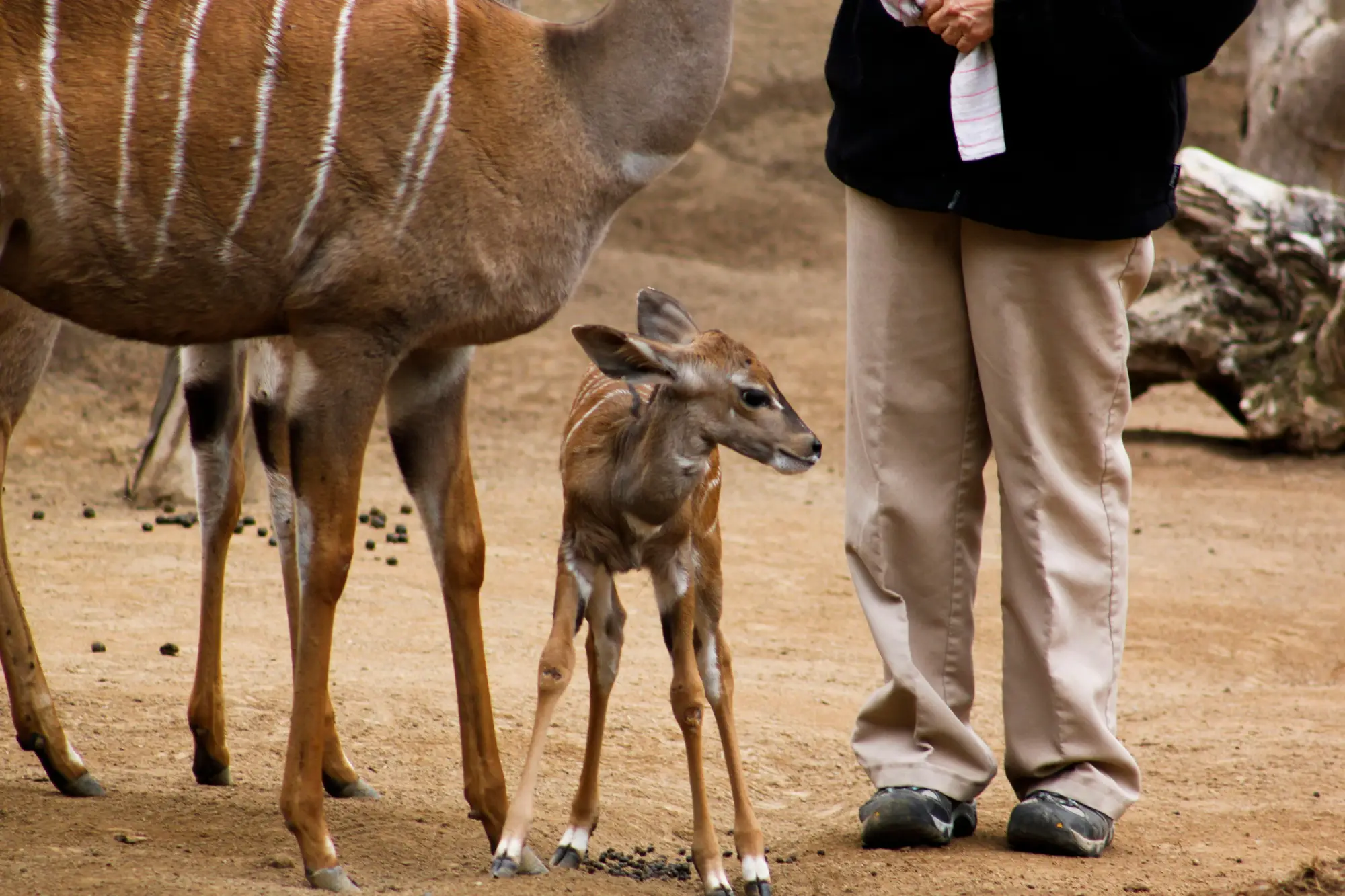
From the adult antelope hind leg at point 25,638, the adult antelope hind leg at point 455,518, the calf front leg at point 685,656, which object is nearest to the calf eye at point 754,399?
the calf front leg at point 685,656

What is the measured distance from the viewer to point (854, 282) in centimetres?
391

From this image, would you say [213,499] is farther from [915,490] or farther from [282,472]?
[915,490]

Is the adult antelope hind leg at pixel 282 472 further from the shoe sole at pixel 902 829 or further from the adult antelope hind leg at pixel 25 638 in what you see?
the shoe sole at pixel 902 829

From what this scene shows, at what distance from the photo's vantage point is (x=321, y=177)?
10.4 feet

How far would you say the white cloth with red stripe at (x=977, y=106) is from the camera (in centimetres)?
344

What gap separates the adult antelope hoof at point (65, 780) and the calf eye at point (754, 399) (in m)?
1.79

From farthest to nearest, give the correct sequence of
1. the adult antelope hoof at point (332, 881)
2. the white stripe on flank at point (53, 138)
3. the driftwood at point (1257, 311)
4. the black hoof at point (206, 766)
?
the driftwood at point (1257, 311)
the black hoof at point (206, 766)
the adult antelope hoof at point (332, 881)
the white stripe on flank at point (53, 138)

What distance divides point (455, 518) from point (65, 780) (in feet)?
3.86

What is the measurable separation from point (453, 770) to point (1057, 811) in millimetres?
1577

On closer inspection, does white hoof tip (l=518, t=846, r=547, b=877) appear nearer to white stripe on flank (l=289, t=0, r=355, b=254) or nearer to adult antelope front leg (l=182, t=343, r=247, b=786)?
adult antelope front leg (l=182, t=343, r=247, b=786)

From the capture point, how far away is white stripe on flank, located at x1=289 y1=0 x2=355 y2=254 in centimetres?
317

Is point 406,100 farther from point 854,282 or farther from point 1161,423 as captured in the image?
point 1161,423

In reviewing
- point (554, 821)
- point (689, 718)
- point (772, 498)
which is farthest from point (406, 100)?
point (772, 498)

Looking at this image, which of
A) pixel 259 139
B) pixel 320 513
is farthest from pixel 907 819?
pixel 259 139
